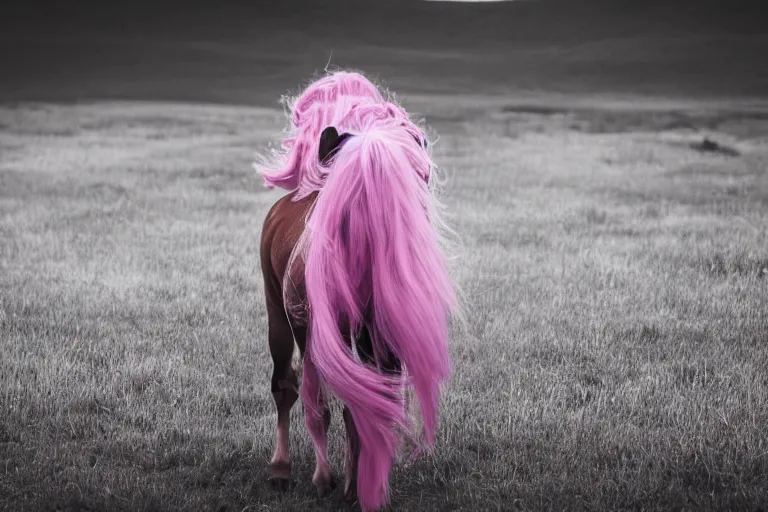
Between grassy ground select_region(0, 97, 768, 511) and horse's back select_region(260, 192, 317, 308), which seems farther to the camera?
grassy ground select_region(0, 97, 768, 511)

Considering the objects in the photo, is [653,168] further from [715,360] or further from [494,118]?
[494,118]

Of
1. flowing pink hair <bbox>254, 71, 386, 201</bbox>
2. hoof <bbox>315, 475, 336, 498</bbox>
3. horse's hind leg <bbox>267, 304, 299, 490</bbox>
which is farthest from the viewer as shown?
hoof <bbox>315, 475, 336, 498</bbox>

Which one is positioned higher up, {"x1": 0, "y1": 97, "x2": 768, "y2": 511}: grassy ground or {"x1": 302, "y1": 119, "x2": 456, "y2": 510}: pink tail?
{"x1": 302, "y1": 119, "x2": 456, "y2": 510}: pink tail

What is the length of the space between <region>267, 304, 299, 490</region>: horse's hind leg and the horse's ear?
871 mm

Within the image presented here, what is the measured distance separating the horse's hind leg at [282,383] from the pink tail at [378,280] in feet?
1.63

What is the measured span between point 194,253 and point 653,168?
13.5 meters

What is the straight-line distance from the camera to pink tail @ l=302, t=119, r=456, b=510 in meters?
2.93

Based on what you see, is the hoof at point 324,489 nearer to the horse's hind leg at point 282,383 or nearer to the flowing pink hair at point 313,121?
the horse's hind leg at point 282,383

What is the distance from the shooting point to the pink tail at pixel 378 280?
9.62 feet

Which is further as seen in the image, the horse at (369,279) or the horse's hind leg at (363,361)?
the horse's hind leg at (363,361)

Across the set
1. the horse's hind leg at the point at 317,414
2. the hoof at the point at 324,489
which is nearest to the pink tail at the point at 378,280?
the horse's hind leg at the point at 317,414

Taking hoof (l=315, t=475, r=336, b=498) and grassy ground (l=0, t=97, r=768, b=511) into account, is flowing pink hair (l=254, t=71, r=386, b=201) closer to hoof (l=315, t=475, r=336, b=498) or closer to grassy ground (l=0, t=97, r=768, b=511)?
hoof (l=315, t=475, r=336, b=498)

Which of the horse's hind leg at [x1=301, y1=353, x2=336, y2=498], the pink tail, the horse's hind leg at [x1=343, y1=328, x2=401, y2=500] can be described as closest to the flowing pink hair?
the pink tail

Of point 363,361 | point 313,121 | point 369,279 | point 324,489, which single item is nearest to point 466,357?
point 324,489
